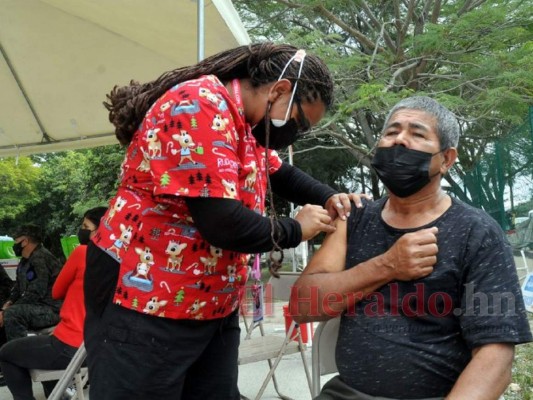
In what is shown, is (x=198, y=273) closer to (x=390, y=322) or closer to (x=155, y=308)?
(x=155, y=308)

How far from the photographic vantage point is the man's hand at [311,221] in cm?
166

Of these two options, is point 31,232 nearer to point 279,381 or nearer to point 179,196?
point 279,381

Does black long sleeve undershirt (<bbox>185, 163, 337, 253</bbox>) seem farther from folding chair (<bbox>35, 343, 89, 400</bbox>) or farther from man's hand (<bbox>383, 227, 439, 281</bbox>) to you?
folding chair (<bbox>35, 343, 89, 400</bbox>)

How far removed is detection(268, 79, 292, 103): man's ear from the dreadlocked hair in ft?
0.05

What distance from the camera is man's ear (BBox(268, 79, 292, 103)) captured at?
1651 mm

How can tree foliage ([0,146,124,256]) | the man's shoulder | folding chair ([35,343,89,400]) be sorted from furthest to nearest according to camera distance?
1. tree foliage ([0,146,124,256])
2. folding chair ([35,343,89,400])
3. the man's shoulder

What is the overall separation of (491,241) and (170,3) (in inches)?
84.9

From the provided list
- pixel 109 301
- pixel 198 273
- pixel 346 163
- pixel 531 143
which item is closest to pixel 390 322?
pixel 198 273

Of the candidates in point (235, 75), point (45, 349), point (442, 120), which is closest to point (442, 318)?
point (442, 120)

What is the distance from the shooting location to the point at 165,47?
159 inches

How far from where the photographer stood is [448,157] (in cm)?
197

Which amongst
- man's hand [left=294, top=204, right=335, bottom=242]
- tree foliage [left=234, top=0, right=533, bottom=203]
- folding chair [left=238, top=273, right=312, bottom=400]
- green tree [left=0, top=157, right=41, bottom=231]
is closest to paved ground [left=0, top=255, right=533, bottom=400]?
folding chair [left=238, top=273, right=312, bottom=400]

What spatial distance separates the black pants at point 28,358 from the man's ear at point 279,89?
231 centimetres

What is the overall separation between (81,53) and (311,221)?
3354 mm
